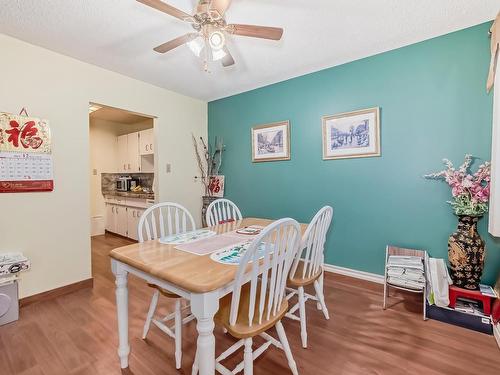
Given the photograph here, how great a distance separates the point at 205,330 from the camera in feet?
3.17

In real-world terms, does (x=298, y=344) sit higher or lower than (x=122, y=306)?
lower

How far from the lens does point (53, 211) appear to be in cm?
233

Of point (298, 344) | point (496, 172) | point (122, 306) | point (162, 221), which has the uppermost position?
point (496, 172)

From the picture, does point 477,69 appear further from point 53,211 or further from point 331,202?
point 53,211

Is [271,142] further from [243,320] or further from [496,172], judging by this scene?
[243,320]

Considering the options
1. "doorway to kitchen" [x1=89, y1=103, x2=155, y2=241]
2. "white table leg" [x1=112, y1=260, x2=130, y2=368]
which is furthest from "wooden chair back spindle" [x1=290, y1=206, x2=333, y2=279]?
"doorway to kitchen" [x1=89, y1=103, x2=155, y2=241]

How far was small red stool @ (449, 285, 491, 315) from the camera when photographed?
1749mm

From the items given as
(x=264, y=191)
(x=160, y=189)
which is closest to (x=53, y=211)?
(x=160, y=189)

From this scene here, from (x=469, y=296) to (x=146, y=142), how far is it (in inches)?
184

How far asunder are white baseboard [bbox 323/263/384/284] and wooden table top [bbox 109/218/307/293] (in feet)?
6.39

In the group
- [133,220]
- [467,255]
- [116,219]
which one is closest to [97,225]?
[116,219]

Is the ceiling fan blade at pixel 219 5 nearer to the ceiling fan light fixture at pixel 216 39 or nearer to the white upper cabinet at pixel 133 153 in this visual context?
the ceiling fan light fixture at pixel 216 39

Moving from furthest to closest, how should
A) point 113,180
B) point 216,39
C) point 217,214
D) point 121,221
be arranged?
point 113,180, point 121,221, point 217,214, point 216,39

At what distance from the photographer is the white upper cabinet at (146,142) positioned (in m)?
4.27
